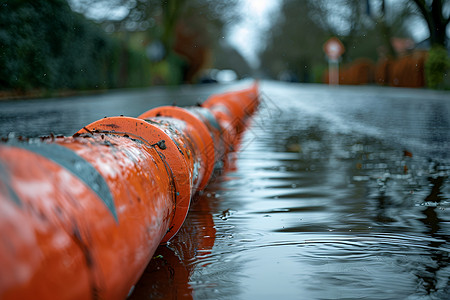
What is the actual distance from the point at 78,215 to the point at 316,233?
2063 mm

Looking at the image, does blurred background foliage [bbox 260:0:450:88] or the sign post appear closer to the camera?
blurred background foliage [bbox 260:0:450:88]

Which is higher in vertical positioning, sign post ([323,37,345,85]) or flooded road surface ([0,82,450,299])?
sign post ([323,37,345,85])

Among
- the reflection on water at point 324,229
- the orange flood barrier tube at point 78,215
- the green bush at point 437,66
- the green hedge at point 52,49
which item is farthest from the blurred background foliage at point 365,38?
the orange flood barrier tube at point 78,215

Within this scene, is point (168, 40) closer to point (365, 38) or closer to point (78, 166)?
point (365, 38)

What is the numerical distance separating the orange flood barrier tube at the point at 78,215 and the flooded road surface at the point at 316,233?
420 millimetres

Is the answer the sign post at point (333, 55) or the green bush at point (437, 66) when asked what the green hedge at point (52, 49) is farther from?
the sign post at point (333, 55)

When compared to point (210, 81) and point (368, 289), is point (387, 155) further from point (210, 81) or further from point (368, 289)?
point (210, 81)

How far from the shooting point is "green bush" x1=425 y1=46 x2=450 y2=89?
2094 cm

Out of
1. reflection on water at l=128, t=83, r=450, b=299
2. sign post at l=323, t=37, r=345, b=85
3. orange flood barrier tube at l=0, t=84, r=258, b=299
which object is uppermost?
sign post at l=323, t=37, r=345, b=85

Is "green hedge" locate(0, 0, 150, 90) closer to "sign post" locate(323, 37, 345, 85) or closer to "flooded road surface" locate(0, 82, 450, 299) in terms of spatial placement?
"flooded road surface" locate(0, 82, 450, 299)

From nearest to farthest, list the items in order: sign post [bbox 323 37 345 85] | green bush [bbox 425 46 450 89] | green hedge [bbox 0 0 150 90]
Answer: green hedge [bbox 0 0 150 90], green bush [bbox 425 46 450 89], sign post [bbox 323 37 345 85]

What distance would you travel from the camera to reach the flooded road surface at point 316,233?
2561 mm

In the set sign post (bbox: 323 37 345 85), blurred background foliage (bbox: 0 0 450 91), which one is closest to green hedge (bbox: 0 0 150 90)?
blurred background foliage (bbox: 0 0 450 91)

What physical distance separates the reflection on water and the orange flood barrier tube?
503 millimetres
